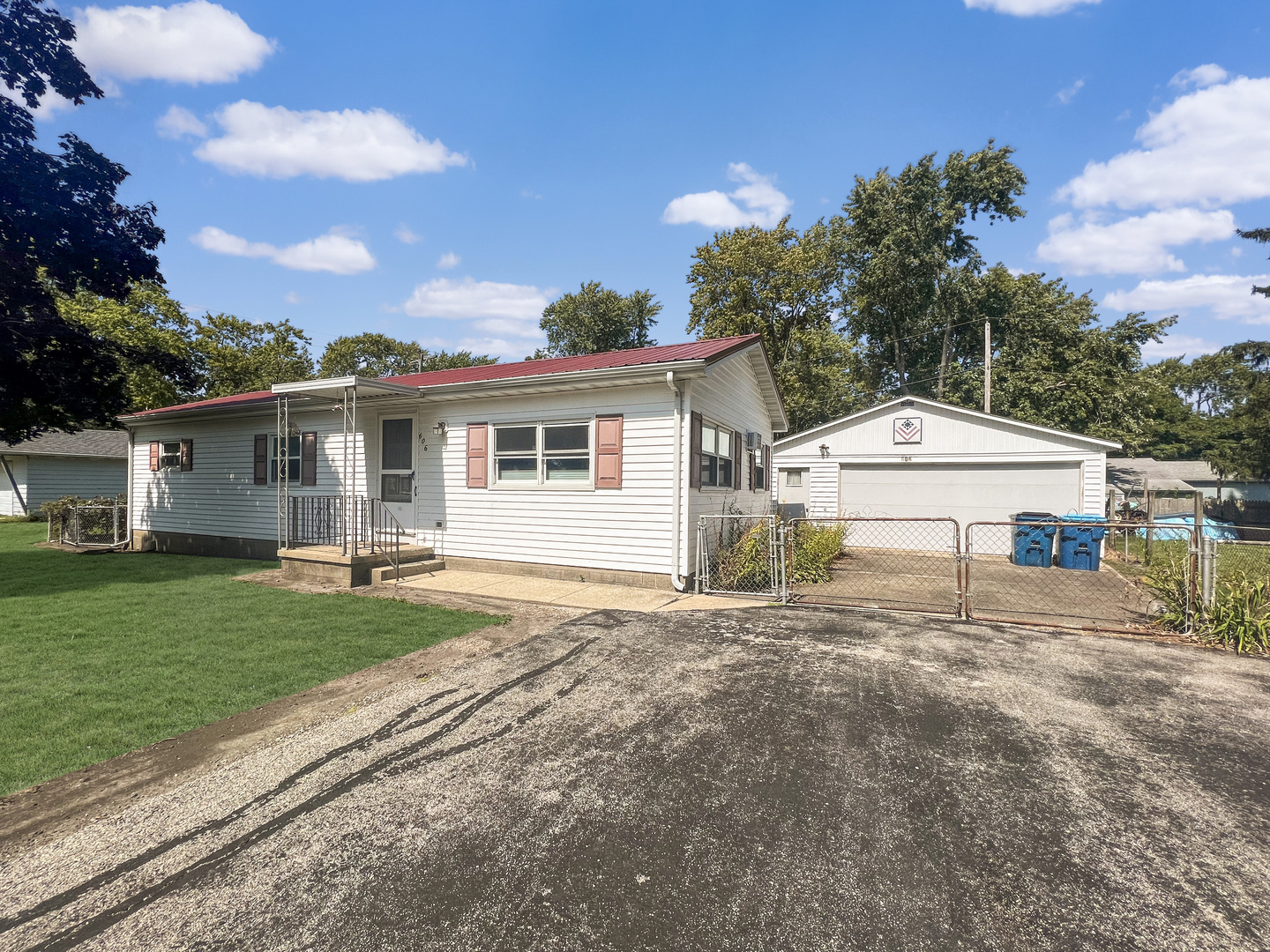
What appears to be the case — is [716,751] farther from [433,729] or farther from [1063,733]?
[1063,733]

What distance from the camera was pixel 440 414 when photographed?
1010 centimetres

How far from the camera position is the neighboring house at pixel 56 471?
23.5 m

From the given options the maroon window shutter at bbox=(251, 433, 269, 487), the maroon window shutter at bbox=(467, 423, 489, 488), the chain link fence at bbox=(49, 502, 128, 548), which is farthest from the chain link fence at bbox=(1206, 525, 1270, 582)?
the chain link fence at bbox=(49, 502, 128, 548)

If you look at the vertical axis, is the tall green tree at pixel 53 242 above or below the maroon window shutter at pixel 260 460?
above

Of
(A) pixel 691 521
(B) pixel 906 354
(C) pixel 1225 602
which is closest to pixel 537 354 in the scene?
(B) pixel 906 354

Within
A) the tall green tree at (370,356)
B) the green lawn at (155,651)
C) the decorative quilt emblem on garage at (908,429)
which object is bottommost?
the green lawn at (155,651)

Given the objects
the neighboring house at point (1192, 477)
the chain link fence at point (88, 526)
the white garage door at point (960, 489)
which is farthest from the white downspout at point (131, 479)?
the neighboring house at point (1192, 477)

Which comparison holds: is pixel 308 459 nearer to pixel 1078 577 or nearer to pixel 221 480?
pixel 221 480

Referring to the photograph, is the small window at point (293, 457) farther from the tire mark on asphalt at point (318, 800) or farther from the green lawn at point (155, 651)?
the tire mark on asphalt at point (318, 800)

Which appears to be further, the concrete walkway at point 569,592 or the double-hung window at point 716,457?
the double-hung window at point 716,457

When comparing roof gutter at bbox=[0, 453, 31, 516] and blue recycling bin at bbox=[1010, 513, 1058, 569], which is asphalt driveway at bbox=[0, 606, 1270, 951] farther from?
roof gutter at bbox=[0, 453, 31, 516]

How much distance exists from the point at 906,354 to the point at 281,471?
2857 centimetres

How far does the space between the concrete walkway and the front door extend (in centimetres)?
161

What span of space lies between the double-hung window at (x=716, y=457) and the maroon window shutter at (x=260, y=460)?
9131mm
